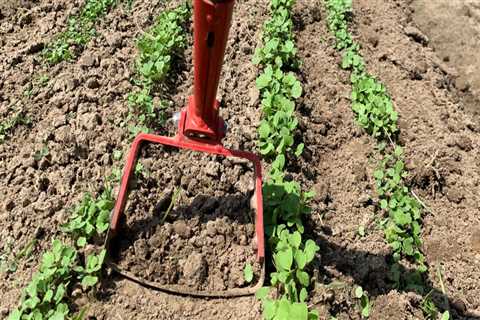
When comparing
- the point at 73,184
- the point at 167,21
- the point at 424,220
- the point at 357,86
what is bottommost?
the point at 424,220

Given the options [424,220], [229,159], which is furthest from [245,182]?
[424,220]

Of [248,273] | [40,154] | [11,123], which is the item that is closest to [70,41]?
[11,123]

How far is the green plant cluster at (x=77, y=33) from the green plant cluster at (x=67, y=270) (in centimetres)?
109

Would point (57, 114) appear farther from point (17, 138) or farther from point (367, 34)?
point (367, 34)

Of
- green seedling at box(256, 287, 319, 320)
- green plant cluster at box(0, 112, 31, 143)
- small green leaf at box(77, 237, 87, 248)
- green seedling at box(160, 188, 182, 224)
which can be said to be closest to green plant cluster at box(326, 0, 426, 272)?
green seedling at box(256, 287, 319, 320)

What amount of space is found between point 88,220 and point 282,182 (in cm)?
92

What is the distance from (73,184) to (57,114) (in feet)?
1.52

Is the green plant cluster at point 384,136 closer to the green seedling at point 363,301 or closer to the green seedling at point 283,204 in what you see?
the green seedling at point 363,301

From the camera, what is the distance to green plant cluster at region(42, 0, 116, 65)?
3.15 meters

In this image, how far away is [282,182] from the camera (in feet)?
8.76

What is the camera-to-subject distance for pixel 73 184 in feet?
8.63

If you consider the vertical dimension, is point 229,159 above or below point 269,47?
below

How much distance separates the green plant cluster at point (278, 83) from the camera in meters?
2.86

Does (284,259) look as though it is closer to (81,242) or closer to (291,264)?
(291,264)
